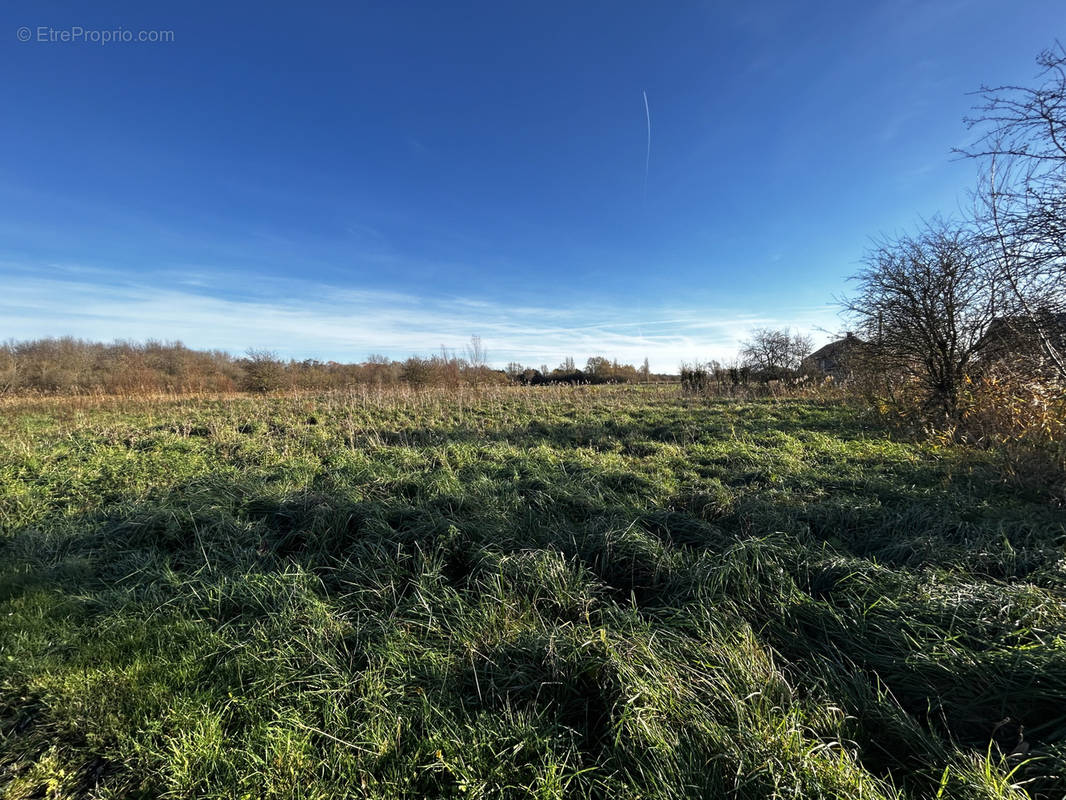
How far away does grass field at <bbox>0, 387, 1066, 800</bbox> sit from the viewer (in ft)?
5.38

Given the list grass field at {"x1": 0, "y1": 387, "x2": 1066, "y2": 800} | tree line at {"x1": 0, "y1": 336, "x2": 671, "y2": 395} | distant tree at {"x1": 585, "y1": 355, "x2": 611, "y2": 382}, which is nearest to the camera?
grass field at {"x1": 0, "y1": 387, "x2": 1066, "y2": 800}

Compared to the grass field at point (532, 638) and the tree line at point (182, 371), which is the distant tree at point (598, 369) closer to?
the tree line at point (182, 371)

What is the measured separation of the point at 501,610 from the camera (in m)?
2.64

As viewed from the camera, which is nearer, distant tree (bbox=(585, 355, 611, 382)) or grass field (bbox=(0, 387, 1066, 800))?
grass field (bbox=(0, 387, 1066, 800))

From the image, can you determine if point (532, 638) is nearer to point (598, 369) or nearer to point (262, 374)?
point (262, 374)

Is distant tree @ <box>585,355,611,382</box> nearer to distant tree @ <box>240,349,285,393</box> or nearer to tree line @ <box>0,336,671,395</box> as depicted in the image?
tree line @ <box>0,336,671,395</box>

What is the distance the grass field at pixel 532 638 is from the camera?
1639 millimetres

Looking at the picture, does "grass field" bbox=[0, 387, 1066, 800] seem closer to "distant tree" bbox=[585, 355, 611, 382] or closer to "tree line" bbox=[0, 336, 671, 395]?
"tree line" bbox=[0, 336, 671, 395]

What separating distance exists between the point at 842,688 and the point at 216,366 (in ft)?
130

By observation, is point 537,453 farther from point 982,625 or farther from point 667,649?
point 982,625

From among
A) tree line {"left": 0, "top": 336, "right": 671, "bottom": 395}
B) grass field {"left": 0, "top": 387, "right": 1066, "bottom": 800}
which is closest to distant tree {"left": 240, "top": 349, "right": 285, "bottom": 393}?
tree line {"left": 0, "top": 336, "right": 671, "bottom": 395}

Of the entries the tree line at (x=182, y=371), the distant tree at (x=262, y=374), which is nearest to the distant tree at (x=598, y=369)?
the tree line at (x=182, y=371)

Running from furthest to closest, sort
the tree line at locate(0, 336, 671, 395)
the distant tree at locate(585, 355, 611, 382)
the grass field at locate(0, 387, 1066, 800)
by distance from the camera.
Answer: the distant tree at locate(585, 355, 611, 382)
the tree line at locate(0, 336, 671, 395)
the grass field at locate(0, 387, 1066, 800)

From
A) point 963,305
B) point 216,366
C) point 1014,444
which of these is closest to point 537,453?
point 1014,444
